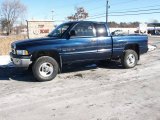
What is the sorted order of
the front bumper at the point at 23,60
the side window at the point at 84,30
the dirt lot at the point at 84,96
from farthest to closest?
the side window at the point at 84,30, the front bumper at the point at 23,60, the dirt lot at the point at 84,96

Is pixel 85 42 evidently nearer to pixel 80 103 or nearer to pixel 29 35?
pixel 80 103

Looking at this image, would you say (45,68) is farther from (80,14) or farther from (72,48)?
(80,14)

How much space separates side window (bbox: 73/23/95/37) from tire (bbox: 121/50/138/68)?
1.80 metres

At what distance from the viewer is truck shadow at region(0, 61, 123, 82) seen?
30.5 feet

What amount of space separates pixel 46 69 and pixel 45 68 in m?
0.05

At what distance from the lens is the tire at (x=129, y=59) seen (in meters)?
10.7

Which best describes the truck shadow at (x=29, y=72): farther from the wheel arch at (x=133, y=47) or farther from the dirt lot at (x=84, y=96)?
the wheel arch at (x=133, y=47)

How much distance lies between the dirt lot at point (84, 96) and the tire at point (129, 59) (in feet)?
1.48

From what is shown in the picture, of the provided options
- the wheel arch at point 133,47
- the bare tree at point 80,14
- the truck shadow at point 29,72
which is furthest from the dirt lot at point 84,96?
the bare tree at point 80,14

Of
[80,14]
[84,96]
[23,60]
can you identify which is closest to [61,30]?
[23,60]

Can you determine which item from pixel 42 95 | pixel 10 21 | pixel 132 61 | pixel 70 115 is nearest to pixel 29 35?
pixel 132 61

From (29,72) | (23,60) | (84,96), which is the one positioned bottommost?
(84,96)

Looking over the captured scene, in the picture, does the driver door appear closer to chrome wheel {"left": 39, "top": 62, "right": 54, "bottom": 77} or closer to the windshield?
the windshield

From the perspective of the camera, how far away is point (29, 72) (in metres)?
10.0
